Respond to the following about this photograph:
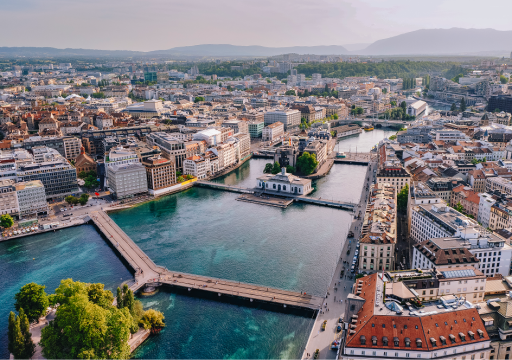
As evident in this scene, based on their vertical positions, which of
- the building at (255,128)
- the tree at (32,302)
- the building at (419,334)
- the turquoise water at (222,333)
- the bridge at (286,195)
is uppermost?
the building at (255,128)

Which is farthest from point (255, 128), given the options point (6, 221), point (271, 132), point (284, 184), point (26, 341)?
point (26, 341)

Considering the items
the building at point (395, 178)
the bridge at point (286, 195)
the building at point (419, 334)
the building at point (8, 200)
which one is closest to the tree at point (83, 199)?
the building at point (8, 200)

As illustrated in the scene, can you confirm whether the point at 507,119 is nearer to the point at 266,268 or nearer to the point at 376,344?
the point at 266,268

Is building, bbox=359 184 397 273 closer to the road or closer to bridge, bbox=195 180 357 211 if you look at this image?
the road

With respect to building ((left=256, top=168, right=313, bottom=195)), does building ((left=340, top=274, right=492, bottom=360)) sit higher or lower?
higher

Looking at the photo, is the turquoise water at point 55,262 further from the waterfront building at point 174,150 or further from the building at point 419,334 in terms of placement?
the waterfront building at point 174,150

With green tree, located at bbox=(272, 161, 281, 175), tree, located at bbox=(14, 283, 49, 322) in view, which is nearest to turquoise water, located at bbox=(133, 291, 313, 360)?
tree, located at bbox=(14, 283, 49, 322)

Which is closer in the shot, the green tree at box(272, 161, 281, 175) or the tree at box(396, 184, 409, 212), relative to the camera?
the tree at box(396, 184, 409, 212)
